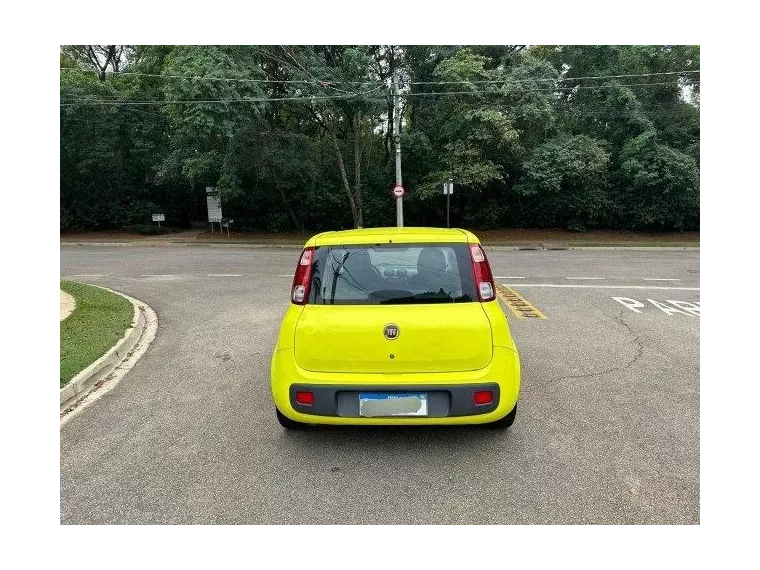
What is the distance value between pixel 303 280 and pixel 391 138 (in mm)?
25421

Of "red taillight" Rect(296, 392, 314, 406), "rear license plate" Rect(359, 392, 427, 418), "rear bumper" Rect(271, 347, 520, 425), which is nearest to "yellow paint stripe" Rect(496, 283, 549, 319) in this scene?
"rear bumper" Rect(271, 347, 520, 425)

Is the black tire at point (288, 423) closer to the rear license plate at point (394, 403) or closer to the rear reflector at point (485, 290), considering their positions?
the rear license plate at point (394, 403)

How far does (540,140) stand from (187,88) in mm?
15985

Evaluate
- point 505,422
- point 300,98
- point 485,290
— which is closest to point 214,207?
point 300,98

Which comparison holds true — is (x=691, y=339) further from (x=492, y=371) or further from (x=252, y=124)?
(x=252, y=124)

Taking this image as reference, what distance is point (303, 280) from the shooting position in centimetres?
332

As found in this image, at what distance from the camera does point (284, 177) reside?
22797 millimetres

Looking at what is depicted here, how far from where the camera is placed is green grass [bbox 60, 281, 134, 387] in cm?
492

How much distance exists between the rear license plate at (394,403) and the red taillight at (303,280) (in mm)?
807

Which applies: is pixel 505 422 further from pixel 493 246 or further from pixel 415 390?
pixel 493 246

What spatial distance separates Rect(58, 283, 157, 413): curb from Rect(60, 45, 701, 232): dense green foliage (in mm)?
12751

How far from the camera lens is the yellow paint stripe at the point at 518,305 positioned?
7273mm

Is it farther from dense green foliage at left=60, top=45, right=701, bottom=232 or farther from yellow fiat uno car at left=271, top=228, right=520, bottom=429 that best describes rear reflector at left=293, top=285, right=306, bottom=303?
dense green foliage at left=60, top=45, right=701, bottom=232

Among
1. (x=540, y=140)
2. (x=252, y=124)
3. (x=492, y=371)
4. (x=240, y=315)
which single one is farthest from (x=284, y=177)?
(x=492, y=371)
